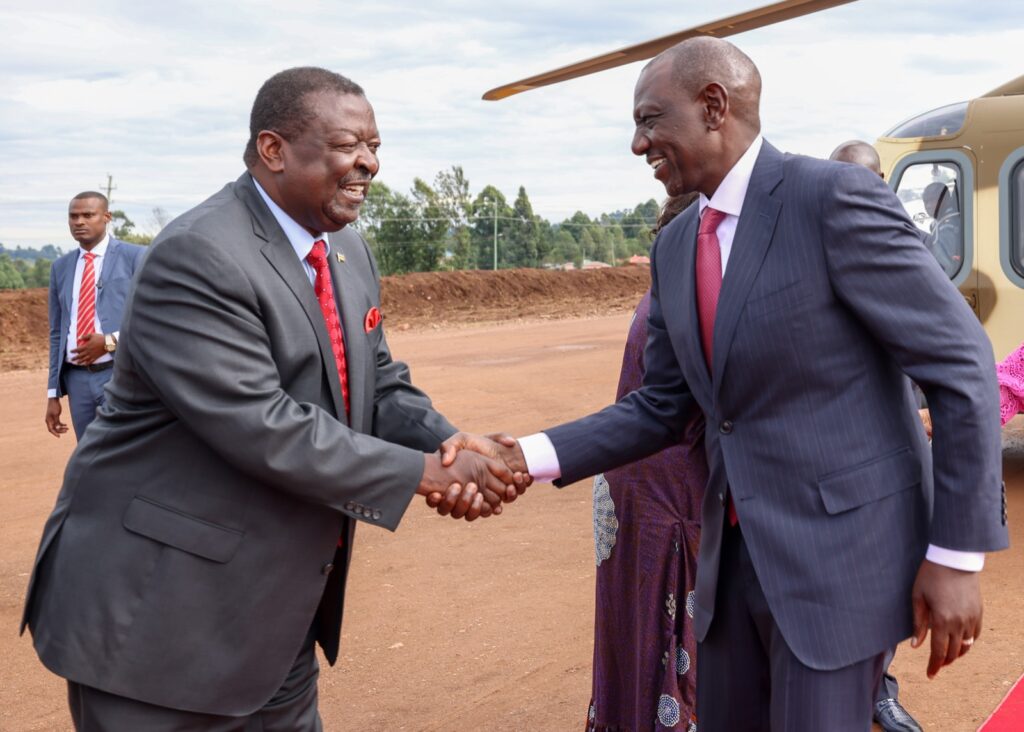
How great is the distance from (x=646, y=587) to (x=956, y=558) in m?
1.57

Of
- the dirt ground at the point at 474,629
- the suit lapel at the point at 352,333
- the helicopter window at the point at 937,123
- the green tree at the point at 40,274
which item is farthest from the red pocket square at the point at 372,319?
the green tree at the point at 40,274

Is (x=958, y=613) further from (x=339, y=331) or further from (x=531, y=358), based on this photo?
(x=531, y=358)

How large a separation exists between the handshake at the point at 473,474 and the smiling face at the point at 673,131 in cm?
117

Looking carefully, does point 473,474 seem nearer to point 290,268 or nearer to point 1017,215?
point 290,268

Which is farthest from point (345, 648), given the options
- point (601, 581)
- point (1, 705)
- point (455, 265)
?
point (455, 265)

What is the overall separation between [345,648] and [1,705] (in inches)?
60.8

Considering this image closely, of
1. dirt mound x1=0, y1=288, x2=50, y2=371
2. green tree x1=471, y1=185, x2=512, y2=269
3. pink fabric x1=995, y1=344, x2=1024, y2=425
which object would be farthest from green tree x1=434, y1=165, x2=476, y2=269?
pink fabric x1=995, y1=344, x2=1024, y2=425

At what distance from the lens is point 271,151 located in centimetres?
326

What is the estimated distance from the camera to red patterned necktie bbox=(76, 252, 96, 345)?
25.0 feet

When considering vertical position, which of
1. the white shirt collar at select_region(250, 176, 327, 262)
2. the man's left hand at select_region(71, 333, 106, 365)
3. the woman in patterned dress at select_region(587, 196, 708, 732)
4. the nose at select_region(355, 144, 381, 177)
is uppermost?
the nose at select_region(355, 144, 381, 177)

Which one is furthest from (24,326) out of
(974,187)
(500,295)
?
(974,187)

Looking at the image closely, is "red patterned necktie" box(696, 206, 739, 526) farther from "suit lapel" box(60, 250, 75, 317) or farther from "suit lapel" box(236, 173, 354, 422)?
"suit lapel" box(60, 250, 75, 317)

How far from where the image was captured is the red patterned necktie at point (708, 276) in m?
2.94

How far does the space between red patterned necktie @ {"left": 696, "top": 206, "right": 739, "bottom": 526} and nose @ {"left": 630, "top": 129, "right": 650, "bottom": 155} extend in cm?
22
